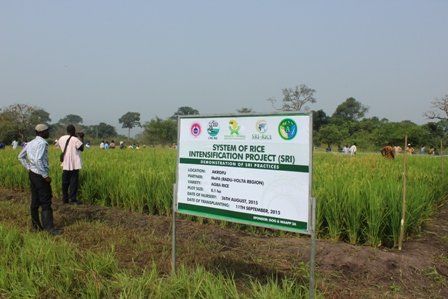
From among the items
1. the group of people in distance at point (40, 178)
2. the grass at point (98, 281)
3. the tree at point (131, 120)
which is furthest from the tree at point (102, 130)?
the grass at point (98, 281)

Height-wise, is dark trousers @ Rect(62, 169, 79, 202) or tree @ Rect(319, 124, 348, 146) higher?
tree @ Rect(319, 124, 348, 146)

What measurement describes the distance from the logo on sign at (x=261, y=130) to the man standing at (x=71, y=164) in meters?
6.15

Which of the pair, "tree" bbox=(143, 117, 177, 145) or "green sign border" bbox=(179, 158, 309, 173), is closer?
"green sign border" bbox=(179, 158, 309, 173)

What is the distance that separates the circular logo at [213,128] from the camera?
3891 mm

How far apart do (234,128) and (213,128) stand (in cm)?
26

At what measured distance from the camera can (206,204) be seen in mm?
3965

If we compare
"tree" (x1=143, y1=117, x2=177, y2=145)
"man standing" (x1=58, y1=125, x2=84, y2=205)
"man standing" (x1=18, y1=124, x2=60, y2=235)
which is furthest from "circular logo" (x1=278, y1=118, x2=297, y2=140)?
"tree" (x1=143, y1=117, x2=177, y2=145)

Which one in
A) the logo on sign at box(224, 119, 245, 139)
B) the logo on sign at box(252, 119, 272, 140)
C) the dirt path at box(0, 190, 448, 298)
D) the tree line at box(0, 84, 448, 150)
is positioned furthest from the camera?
the tree line at box(0, 84, 448, 150)

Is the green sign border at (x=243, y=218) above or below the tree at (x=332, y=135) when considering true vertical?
below

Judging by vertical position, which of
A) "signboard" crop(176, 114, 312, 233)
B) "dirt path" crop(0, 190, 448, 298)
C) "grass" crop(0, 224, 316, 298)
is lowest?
"dirt path" crop(0, 190, 448, 298)

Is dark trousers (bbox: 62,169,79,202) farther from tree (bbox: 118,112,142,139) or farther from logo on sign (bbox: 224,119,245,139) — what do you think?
tree (bbox: 118,112,142,139)

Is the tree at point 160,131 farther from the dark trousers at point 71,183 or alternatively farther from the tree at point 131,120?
the dark trousers at point 71,183

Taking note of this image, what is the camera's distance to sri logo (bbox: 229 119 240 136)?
3709 mm

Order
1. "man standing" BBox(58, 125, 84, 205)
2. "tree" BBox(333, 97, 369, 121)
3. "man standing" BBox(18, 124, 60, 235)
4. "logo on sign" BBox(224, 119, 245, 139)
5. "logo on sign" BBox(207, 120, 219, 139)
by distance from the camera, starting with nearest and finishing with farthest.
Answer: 1. "logo on sign" BBox(224, 119, 245, 139)
2. "logo on sign" BBox(207, 120, 219, 139)
3. "man standing" BBox(18, 124, 60, 235)
4. "man standing" BBox(58, 125, 84, 205)
5. "tree" BBox(333, 97, 369, 121)
